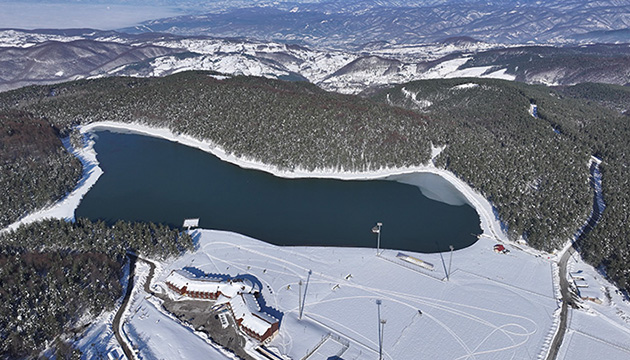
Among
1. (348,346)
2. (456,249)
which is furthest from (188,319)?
(456,249)

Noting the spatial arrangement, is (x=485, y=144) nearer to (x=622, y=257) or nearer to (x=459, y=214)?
(x=459, y=214)

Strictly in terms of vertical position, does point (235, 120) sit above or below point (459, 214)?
above

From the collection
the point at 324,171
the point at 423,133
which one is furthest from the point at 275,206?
the point at 423,133

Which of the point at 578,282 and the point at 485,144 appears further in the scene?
the point at 485,144

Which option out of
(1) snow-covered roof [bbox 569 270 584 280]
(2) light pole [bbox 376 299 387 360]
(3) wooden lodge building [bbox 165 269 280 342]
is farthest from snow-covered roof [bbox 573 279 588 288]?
(3) wooden lodge building [bbox 165 269 280 342]

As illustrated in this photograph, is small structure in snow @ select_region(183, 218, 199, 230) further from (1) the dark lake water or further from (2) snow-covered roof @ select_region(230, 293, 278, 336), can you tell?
(2) snow-covered roof @ select_region(230, 293, 278, 336)

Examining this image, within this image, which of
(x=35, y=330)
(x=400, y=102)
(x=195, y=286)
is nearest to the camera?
(x=35, y=330)
